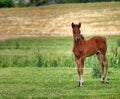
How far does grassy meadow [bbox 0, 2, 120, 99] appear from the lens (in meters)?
21.4

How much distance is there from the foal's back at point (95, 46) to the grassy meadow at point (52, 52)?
3.58ft

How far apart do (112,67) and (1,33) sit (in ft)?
103

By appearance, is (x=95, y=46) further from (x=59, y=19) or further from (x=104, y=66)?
(x=59, y=19)

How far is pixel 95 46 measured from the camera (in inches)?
908

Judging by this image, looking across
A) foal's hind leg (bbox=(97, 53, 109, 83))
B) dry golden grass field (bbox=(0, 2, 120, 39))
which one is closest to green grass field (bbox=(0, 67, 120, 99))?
foal's hind leg (bbox=(97, 53, 109, 83))

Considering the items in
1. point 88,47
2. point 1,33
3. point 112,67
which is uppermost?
point 88,47

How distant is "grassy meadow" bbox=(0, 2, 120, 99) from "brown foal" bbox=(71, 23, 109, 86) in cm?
51

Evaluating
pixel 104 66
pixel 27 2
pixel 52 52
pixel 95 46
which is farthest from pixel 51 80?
pixel 27 2

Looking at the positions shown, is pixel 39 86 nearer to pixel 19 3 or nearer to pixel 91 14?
pixel 91 14

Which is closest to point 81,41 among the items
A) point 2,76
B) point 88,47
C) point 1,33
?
point 88,47

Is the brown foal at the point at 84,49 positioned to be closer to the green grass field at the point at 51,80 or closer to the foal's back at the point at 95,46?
the foal's back at the point at 95,46

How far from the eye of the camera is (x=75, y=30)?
72.2 feet

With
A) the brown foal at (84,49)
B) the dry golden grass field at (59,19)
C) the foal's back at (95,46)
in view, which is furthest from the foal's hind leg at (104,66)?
the dry golden grass field at (59,19)

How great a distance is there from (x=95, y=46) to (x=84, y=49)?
733mm
